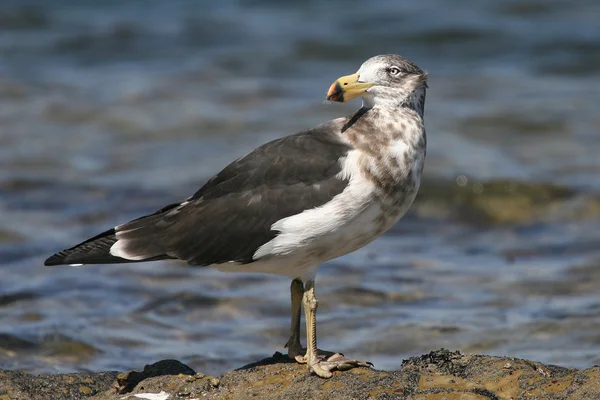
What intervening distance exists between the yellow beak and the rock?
1587 millimetres

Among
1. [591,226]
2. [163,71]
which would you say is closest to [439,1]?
[163,71]

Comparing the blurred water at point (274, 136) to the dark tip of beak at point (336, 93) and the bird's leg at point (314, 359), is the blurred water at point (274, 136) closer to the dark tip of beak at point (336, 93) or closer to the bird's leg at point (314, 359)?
the bird's leg at point (314, 359)

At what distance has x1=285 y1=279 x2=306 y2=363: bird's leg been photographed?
6.10 metres

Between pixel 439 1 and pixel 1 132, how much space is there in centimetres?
947

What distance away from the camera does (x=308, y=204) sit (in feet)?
19.0

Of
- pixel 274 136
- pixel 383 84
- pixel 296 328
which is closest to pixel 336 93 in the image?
pixel 383 84

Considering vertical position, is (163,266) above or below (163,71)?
below

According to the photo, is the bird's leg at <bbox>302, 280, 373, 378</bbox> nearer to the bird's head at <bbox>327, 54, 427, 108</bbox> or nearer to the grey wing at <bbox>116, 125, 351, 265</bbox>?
the grey wing at <bbox>116, 125, 351, 265</bbox>

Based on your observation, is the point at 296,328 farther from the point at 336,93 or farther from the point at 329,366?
the point at 336,93

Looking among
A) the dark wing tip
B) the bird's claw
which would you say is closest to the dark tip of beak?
the bird's claw

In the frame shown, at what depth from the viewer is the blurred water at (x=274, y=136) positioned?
7914 mm

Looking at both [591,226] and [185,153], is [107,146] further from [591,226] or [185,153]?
[591,226]

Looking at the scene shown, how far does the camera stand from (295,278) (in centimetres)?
630

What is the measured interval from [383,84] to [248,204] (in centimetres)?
111
